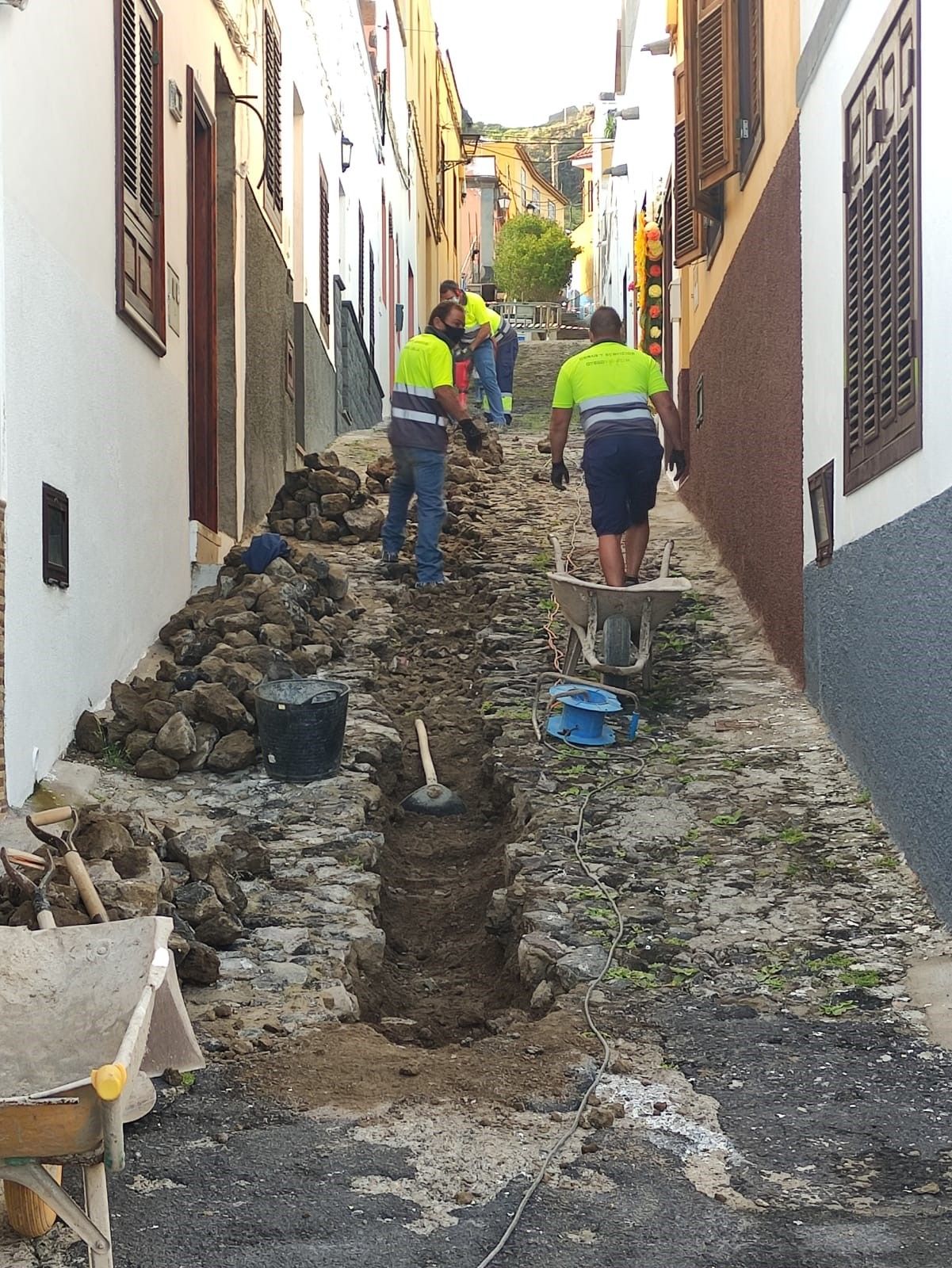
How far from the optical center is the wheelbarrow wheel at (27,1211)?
9.31 ft

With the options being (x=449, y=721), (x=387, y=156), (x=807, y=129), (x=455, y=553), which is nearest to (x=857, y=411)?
(x=807, y=129)

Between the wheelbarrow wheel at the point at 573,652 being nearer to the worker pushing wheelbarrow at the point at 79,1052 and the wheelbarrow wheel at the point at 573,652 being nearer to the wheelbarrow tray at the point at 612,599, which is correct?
the wheelbarrow tray at the point at 612,599

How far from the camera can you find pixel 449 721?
7.80 metres

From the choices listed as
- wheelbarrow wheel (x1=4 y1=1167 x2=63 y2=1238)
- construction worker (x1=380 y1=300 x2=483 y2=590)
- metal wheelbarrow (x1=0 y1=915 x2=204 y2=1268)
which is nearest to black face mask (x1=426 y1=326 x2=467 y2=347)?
construction worker (x1=380 y1=300 x2=483 y2=590)

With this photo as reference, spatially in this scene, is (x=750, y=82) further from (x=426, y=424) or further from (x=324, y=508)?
(x=324, y=508)

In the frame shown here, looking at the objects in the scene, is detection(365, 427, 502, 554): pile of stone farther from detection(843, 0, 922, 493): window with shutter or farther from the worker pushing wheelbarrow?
the worker pushing wheelbarrow

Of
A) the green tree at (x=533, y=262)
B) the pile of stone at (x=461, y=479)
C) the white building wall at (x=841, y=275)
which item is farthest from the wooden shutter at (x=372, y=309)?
the green tree at (x=533, y=262)

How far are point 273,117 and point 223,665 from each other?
6799 mm

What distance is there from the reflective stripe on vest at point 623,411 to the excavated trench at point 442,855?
161 centimetres

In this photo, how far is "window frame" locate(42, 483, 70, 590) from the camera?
5668 millimetres

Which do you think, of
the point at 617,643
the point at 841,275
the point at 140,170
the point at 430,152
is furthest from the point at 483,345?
the point at 430,152

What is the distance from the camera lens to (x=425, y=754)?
23.2 ft

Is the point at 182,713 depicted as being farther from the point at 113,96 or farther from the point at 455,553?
the point at 455,553

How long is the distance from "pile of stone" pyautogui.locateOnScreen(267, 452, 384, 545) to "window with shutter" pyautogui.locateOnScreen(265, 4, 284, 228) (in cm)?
222
